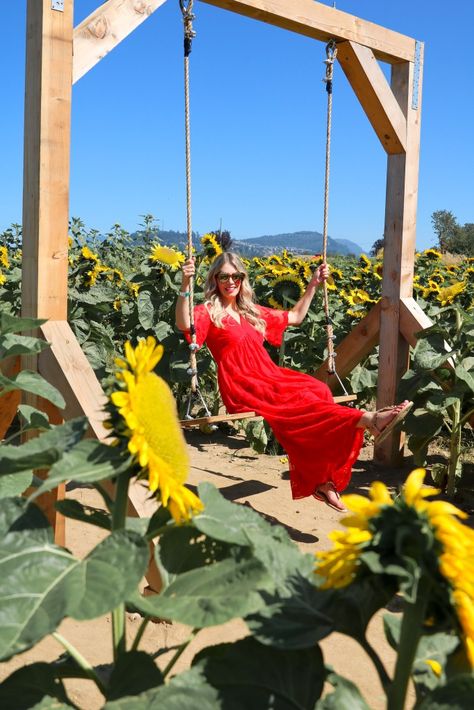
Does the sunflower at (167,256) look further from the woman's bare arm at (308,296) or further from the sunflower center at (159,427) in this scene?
the sunflower center at (159,427)

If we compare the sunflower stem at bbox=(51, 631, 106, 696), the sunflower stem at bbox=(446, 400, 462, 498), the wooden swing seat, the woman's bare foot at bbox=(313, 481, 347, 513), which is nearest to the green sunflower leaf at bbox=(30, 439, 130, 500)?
the sunflower stem at bbox=(51, 631, 106, 696)

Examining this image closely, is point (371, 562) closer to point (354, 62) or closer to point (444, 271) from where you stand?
point (354, 62)

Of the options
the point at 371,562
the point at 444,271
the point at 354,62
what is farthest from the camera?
the point at 444,271

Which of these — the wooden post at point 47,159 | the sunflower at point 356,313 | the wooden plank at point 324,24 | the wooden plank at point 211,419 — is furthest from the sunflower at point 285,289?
the wooden post at point 47,159

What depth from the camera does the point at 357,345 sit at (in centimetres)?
559

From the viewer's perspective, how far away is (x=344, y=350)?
5.68m


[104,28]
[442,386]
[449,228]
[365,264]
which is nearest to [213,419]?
[442,386]

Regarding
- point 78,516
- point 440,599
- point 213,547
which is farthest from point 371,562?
point 78,516

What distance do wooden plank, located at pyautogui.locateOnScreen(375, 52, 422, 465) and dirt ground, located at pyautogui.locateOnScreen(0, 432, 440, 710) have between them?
71 centimetres

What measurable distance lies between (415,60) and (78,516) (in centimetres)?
478

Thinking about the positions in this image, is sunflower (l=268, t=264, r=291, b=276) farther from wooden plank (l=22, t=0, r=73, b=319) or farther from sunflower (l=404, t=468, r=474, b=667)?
sunflower (l=404, t=468, r=474, b=667)

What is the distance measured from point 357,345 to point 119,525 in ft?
15.0

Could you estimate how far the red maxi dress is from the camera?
13.6ft

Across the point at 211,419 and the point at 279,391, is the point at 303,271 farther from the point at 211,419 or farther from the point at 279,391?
the point at 211,419
